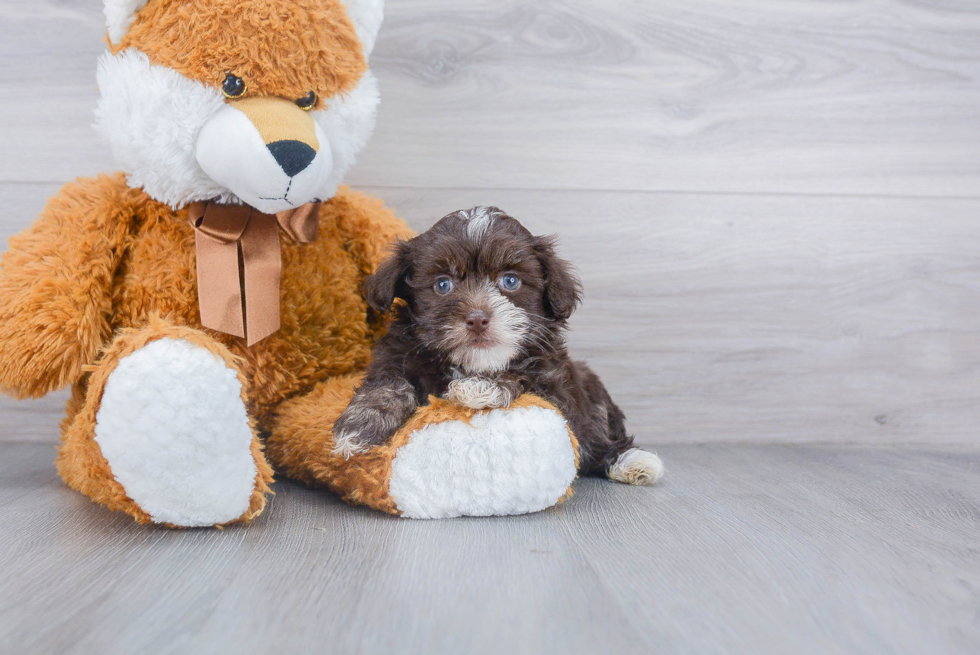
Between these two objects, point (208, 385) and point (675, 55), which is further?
point (675, 55)

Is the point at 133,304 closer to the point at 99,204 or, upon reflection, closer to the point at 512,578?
the point at 99,204

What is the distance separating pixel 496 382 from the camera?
4.06 ft

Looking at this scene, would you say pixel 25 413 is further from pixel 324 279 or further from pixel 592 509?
pixel 592 509

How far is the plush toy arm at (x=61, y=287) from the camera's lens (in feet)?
4.04

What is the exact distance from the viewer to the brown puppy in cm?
121

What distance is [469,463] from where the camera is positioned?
1.19 meters

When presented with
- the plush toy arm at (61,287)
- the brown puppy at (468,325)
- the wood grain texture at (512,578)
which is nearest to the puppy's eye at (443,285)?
the brown puppy at (468,325)

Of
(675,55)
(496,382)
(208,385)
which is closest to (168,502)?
(208,385)

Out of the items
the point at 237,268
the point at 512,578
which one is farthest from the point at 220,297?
the point at 512,578

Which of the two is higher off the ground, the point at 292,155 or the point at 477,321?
the point at 292,155

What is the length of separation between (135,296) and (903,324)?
6.24 feet

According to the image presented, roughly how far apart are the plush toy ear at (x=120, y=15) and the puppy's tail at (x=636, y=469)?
1255 mm

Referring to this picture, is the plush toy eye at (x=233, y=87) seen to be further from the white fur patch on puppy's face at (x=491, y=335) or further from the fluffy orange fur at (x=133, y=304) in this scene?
the white fur patch on puppy's face at (x=491, y=335)

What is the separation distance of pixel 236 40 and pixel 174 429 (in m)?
0.67
